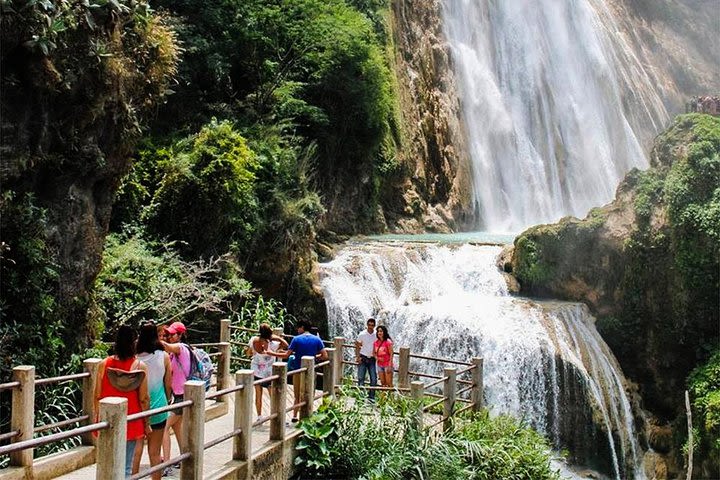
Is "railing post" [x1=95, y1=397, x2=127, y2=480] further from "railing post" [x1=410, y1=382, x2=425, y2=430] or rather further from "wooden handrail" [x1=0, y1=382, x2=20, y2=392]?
"railing post" [x1=410, y1=382, x2=425, y2=430]

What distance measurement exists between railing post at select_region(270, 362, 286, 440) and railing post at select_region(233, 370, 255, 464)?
2.37 feet

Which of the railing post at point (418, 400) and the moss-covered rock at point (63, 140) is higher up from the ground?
the moss-covered rock at point (63, 140)

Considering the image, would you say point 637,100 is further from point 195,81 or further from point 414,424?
point 414,424

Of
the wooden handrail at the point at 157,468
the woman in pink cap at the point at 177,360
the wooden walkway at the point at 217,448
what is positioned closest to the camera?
the wooden handrail at the point at 157,468

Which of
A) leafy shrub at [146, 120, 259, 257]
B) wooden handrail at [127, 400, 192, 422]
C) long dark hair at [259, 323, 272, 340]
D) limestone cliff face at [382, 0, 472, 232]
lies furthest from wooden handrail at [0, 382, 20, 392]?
limestone cliff face at [382, 0, 472, 232]

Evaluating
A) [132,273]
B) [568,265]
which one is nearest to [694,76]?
[568,265]

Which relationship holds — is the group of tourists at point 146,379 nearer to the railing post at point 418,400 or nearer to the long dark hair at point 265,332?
the long dark hair at point 265,332

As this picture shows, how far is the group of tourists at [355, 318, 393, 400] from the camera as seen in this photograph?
1181cm

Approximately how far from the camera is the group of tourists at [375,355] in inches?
465

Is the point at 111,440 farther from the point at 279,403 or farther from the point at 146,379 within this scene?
the point at 279,403

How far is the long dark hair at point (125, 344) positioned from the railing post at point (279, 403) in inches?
101

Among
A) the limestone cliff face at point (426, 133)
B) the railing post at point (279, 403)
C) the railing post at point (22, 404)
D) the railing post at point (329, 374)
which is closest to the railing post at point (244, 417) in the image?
the railing post at point (279, 403)

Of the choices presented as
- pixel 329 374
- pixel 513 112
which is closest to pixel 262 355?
pixel 329 374

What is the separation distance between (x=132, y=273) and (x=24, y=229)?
4.58 meters
